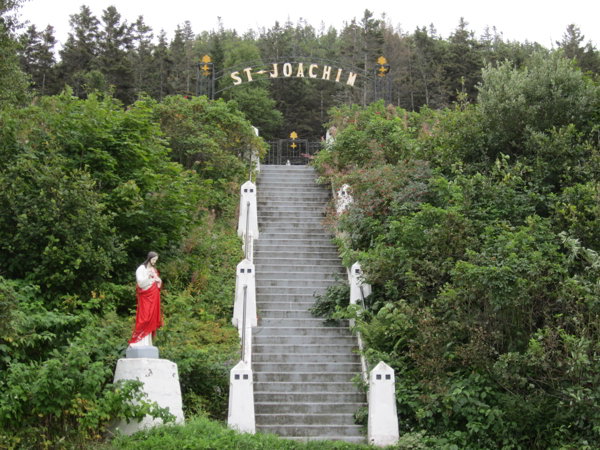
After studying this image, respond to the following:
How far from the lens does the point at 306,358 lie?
12.5m

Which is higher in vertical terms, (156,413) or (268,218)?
(268,218)

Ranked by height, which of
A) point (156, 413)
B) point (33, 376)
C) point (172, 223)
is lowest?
point (156, 413)

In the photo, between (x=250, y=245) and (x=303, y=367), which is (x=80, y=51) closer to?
(x=250, y=245)

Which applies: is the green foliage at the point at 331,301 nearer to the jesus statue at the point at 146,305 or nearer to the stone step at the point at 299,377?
the stone step at the point at 299,377

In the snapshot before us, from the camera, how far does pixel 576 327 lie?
9812 mm

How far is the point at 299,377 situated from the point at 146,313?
3245 millimetres

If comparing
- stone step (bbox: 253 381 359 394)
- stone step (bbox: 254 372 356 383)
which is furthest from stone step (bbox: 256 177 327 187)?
stone step (bbox: 253 381 359 394)

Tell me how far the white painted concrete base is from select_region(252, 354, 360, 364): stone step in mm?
2558

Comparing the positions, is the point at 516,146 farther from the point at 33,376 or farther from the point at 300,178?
the point at 33,376

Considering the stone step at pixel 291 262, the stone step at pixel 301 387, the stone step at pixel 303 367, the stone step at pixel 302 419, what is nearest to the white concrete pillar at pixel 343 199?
the stone step at pixel 291 262

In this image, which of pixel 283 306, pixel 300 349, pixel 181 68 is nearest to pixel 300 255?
pixel 283 306

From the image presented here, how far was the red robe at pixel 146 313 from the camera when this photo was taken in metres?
10.0

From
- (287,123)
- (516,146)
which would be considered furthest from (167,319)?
(287,123)

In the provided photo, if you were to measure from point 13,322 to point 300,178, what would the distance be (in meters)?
12.4
